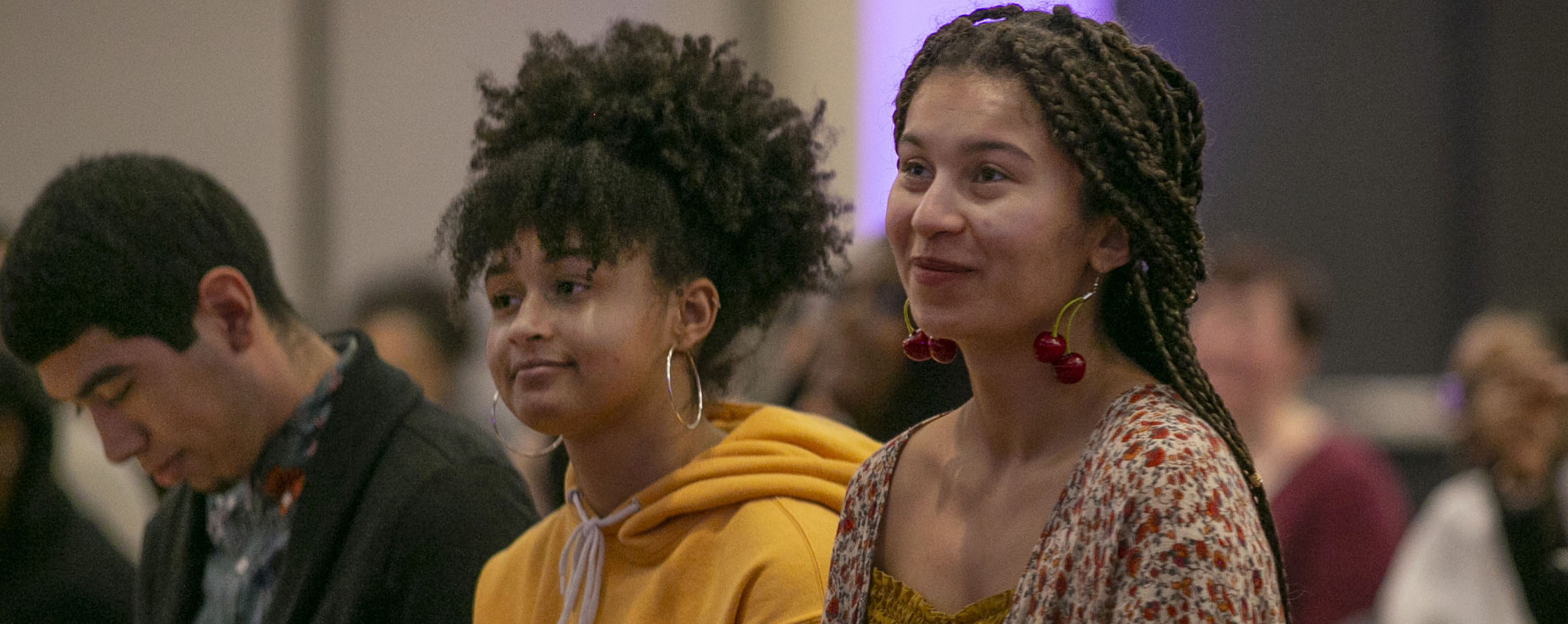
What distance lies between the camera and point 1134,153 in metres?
1.41

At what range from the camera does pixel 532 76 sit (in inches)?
81.8

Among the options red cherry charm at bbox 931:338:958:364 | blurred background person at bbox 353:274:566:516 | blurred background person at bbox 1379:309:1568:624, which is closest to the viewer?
red cherry charm at bbox 931:338:958:364

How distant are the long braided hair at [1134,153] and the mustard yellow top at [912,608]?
0.27 meters

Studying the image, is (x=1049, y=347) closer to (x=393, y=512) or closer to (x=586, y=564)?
(x=586, y=564)

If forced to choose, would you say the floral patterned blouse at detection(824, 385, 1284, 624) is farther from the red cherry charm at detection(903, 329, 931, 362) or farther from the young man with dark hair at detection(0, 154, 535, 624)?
the young man with dark hair at detection(0, 154, 535, 624)

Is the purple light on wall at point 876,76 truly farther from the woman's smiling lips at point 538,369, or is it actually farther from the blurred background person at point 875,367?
the woman's smiling lips at point 538,369

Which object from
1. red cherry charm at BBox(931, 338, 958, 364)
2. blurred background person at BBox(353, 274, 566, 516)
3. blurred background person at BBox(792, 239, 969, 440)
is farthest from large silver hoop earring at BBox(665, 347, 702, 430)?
blurred background person at BBox(353, 274, 566, 516)

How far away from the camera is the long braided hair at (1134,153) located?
1417mm

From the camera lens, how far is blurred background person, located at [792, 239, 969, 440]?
126 inches

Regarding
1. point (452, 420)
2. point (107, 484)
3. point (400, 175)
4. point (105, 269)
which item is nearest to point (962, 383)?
point (452, 420)

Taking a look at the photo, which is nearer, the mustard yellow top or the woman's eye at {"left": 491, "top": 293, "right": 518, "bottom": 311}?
the mustard yellow top

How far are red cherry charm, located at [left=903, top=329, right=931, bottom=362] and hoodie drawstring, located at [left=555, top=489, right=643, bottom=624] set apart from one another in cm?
54

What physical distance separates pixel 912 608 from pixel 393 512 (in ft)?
3.31

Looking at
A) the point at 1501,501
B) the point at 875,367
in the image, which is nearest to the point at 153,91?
the point at 875,367
